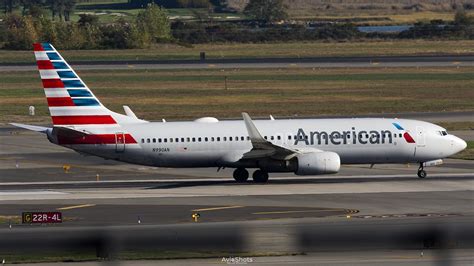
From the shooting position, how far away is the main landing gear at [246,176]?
5469cm

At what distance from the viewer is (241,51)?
481ft

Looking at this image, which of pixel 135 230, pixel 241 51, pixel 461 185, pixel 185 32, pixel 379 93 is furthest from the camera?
pixel 185 32

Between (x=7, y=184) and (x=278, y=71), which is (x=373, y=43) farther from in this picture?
(x=7, y=184)

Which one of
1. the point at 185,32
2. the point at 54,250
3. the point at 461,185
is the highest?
the point at 54,250

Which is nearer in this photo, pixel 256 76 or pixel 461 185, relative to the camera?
pixel 461 185

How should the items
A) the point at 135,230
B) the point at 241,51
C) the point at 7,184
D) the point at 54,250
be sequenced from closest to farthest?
the point at 54,250 < the point at 135,230 < the point at 7,184 < the point at 241,51

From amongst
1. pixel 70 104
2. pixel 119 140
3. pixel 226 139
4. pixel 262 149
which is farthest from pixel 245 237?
pixel 70 104

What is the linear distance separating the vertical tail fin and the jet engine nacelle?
958cm

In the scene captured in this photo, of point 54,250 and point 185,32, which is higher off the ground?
point 54,250

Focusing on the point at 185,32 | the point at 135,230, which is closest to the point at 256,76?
the point at 185,32

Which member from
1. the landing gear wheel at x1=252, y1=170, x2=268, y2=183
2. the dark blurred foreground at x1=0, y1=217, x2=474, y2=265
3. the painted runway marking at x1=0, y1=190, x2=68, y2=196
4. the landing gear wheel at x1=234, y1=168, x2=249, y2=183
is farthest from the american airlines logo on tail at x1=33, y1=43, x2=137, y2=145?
the dark blurred foreground at x1=0, y1=217, x2=474, y2=265

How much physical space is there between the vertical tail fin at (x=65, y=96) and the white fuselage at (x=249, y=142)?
120 cm

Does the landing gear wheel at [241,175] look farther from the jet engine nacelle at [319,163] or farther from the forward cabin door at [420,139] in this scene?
the forward cabin door at [420,139]

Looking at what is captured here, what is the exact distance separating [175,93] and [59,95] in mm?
49372
